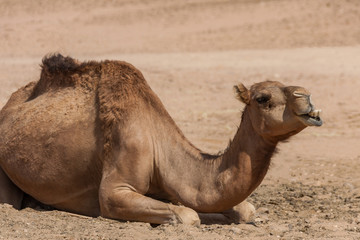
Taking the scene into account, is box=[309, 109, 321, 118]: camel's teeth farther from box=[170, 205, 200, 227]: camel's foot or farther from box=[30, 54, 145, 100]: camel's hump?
box=[30, 54, 145, 100]: camel's hump

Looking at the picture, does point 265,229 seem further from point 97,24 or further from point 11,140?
point 97,24

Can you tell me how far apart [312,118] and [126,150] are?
1949 millimetres

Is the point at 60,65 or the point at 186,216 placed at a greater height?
the point at 60,65

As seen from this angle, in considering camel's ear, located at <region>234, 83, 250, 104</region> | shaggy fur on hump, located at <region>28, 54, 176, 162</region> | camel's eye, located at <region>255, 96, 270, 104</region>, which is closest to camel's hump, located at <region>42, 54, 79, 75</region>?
shaggy fur on hump, located at <region>28, 54, 176, 162</region>

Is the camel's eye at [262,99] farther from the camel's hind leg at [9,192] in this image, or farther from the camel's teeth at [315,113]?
the camel's hind leg at [9,192]

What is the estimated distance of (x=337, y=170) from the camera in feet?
39.6

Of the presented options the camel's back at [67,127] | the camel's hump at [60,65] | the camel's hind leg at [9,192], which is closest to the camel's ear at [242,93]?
the camel's back at [67,127]

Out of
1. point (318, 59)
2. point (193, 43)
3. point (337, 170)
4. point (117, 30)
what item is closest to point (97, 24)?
point (117, 30)

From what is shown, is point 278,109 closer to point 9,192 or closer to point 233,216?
point 233,216

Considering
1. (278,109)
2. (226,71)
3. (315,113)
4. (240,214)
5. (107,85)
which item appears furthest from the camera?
(226,71)

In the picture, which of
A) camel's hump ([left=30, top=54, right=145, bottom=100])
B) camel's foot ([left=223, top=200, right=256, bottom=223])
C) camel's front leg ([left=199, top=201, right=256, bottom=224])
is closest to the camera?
camel's front leg ([left=199, top=201, right=256, bottom=224])

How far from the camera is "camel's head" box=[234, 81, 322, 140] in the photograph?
7340 mm

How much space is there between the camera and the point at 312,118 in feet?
23.8

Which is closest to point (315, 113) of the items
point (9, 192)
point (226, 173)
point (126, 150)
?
point (226, 173)
